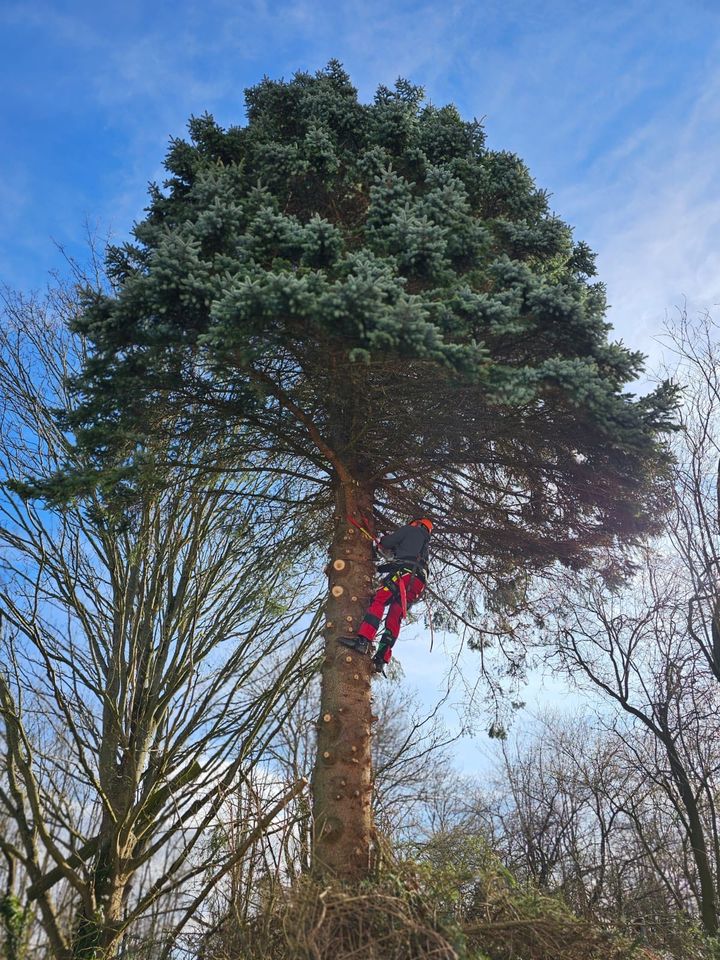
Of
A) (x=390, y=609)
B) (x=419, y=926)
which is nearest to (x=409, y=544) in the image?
(x=390, y=609)

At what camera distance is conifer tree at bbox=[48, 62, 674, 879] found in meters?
6.55

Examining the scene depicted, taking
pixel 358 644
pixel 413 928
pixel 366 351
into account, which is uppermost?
pixel 366 351

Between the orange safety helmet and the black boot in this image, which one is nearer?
the black boot

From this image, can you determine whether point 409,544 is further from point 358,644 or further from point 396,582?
point 358,644

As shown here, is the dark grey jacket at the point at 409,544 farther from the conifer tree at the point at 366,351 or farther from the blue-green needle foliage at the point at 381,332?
the blue-green needle foliage at the point at 381,332

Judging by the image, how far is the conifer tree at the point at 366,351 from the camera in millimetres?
6547

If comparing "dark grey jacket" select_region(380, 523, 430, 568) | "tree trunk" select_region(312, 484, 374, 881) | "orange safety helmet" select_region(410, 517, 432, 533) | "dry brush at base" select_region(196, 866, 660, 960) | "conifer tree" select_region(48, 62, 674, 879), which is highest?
"conifer tree" select_region(48, 62, 674, 879)

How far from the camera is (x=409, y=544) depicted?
24.8 ft

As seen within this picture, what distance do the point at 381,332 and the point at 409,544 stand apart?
2.47 metres

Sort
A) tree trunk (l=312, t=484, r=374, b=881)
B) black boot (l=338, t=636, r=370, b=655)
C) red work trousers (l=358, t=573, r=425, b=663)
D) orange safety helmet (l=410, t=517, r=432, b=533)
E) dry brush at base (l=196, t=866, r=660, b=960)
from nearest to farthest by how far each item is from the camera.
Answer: dry brush at base (l=196, t=866, r=660, b=960) → tree trunk (l=312, t=484, r=374, b=881) → black boot (l=338, t=636, r=370, b=655) → red work trousers (l=358, t=573, r=425, b=663) → orange safety helmet (l=410, t=517, r=432, b=533)

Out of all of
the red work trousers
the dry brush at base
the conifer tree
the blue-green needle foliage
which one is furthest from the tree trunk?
the blue-green needle foliage

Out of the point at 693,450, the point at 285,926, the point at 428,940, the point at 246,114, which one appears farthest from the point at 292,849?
the point at 693,450

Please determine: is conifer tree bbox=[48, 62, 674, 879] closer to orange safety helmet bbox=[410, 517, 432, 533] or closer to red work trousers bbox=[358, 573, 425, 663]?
red work trousers bbox=[358, 573, 425, 663]

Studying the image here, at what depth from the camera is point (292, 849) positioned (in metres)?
6.26
